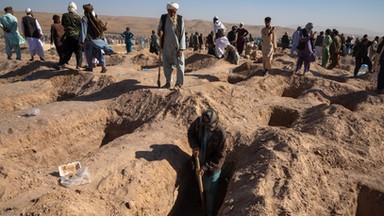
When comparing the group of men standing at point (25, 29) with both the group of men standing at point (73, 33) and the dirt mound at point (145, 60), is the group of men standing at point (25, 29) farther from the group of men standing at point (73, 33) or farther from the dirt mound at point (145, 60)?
the dirt mound at point (145, 60)

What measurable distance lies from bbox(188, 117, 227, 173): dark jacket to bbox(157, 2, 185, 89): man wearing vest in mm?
2233

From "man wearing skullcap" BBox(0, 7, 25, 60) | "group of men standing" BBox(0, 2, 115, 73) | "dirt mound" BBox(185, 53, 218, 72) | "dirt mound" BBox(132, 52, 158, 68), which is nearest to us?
"group of men standing" BBox(0, 2, 115, 73)

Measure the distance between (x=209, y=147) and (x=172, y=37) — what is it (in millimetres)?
2692

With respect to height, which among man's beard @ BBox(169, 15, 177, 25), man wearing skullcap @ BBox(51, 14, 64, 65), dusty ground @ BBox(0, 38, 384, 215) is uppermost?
man's beard @ BBox(169, 15, 177, 25)

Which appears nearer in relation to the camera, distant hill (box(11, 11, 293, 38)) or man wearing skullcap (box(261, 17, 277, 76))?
man wearing skullcap (box(261, 17, 277, 76))

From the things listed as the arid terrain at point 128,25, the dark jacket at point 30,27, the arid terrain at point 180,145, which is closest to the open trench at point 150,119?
the arid terrain at point 180,145

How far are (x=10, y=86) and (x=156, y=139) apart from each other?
15.9 feet

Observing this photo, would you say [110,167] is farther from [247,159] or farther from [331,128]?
[331,128]

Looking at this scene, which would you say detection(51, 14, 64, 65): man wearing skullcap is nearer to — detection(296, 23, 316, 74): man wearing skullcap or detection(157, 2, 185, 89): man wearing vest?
detection(157, 2, 185, 89): man wearing vest

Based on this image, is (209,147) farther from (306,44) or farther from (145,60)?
(145,60)

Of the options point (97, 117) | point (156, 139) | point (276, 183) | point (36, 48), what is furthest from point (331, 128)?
point (36, 48)

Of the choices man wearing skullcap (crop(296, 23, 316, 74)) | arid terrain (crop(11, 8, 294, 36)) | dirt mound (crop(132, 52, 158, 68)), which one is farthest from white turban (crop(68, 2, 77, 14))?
arid terrain (crop(11, 8, 294, 36))

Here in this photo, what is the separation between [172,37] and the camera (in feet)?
20.5

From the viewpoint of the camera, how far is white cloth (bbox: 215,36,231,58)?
1087cm
